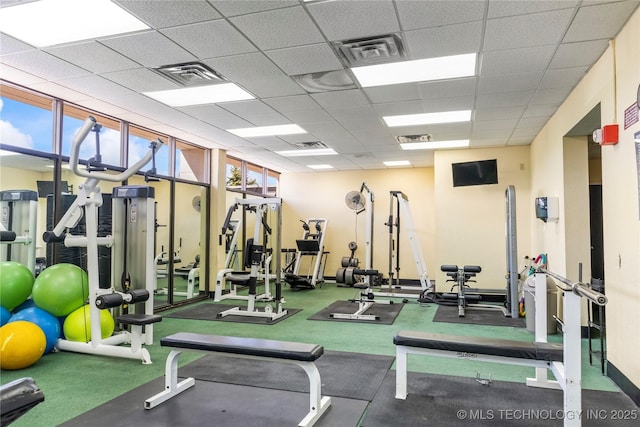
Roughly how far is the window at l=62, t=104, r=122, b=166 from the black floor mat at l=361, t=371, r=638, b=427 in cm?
391

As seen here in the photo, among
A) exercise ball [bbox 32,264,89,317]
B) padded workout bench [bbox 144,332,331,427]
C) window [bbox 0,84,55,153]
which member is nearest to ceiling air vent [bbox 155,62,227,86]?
window [bbox 0,84,55,153]

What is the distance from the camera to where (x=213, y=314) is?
18.9 ft

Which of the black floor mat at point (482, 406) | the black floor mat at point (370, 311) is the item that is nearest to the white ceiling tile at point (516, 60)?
the black floor mat at point (482, 406)

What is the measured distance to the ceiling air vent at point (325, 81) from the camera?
386 centimetres

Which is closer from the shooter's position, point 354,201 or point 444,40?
point 444,40

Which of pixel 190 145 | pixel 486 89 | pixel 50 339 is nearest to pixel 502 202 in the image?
pixel 486 89

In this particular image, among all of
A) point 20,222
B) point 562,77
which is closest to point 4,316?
point 20,222

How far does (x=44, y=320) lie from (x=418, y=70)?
13.8 feet

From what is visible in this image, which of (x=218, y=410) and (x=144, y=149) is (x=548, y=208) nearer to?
(x=218, y=410)

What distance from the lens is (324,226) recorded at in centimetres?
927

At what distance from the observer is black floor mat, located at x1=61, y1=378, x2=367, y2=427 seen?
249 centimetres

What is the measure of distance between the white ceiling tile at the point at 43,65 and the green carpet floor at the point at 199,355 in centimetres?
266

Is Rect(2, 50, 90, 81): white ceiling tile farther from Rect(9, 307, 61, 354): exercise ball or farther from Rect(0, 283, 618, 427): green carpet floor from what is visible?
Rect(0, 283, 618, 427): green carpet floor

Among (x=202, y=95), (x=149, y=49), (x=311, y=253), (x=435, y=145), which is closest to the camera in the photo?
(x=149, y=49)
